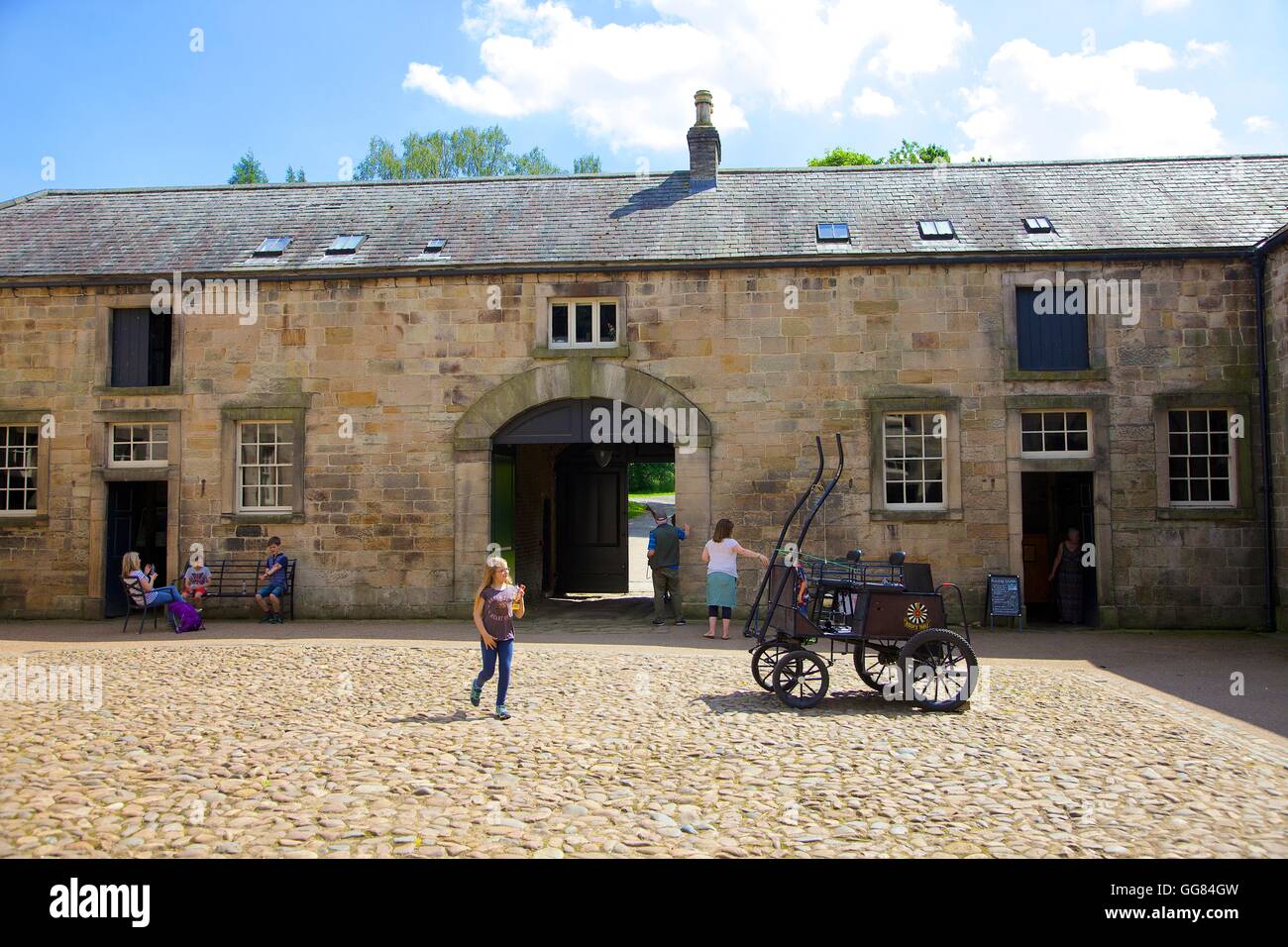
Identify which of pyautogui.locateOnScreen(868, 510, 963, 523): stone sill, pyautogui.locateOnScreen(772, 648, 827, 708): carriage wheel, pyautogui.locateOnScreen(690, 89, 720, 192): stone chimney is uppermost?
pyautogui.locateOnScreen(690, 89, 720, 192): stone chimney

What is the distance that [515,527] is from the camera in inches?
637

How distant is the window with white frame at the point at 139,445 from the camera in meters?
14.8

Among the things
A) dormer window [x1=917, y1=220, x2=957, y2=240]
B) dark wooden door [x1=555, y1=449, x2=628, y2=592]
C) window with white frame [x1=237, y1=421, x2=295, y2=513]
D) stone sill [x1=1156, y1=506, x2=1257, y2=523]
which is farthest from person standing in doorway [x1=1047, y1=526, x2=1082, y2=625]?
window with white frame [x1=237, y1=421, x2=295, y2=513]

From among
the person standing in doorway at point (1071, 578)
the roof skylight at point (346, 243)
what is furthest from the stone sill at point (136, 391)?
the person standing in doorway at point (1071, 578)

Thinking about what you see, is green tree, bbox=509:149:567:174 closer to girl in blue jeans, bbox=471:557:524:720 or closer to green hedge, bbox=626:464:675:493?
green hedge, bbox=626:464:675:493

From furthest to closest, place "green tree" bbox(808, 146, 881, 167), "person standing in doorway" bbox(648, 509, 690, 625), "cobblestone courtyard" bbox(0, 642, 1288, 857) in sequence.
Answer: "green tree" bbox(808, 146, 881, 167), "person standing in doorway" bbox(648, 509, 690, 625), "cobblestone courtyard" bbox(0, 642, 1288, 857)

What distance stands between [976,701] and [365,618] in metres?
9.47

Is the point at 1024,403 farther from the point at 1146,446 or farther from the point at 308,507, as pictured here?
the point at 308,507

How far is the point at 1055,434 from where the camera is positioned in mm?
13703

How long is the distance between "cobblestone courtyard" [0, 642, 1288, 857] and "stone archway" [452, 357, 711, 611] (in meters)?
5.23

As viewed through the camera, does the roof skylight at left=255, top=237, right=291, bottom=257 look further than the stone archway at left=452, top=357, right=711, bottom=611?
Yes

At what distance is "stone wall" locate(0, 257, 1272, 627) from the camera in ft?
44.0

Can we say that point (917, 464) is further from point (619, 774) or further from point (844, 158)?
point (844, 158)

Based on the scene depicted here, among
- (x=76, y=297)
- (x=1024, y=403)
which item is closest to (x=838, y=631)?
(x=1024, y=403)
